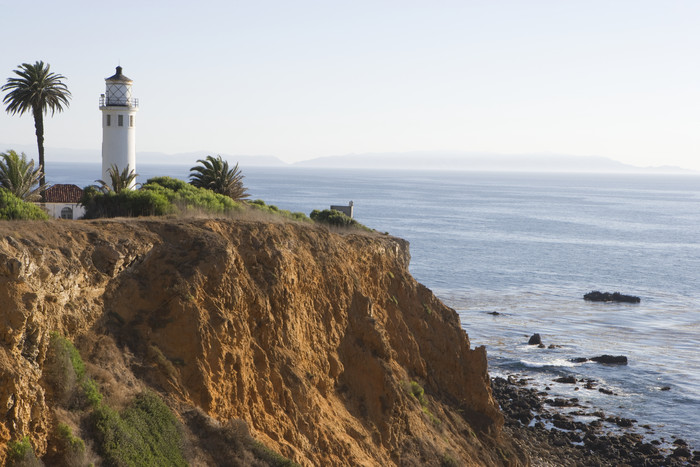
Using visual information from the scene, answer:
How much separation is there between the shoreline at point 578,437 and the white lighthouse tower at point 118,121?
91.2 feet

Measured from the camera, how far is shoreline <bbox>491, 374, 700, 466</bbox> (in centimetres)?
3706

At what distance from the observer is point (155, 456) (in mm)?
16953

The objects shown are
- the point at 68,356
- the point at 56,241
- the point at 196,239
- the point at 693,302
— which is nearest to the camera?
the point at 68,356

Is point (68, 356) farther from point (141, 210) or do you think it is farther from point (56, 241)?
point (141, 210)

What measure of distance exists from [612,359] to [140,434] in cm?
4412

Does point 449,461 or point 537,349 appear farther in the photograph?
point 537,349

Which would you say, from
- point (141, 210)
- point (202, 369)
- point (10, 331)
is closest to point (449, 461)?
point (202, 369)

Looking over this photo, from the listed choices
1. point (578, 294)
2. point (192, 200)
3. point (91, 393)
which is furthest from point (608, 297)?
point (91, 393)

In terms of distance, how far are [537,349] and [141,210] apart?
37079 millimetres

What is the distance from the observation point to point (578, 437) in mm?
39750

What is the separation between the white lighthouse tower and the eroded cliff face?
80.0ft

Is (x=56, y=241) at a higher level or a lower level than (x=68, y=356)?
higher

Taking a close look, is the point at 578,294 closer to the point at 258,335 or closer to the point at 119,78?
the point at 119,78

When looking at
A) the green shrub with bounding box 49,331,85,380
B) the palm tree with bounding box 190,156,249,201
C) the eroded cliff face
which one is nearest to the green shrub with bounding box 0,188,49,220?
the eroded cliff face
